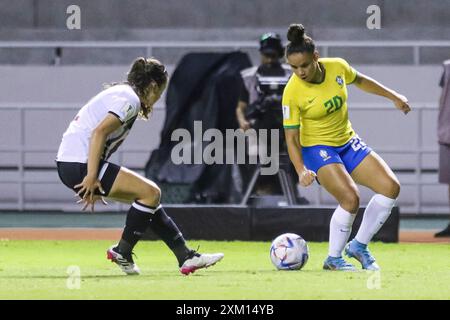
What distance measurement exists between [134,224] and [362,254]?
5.81ft

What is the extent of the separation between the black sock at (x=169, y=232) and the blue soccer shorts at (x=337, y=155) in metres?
1.18

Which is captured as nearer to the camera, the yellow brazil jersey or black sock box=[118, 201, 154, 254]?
black sock box=[118, 201, 154, 254]

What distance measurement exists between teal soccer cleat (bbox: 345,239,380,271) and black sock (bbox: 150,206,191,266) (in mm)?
1279

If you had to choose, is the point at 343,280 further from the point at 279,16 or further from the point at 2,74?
the point at 279,16

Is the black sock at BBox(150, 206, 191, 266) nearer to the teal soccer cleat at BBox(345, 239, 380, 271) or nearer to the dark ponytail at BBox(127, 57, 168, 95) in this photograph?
the dark ponytail at BBox(127, 57, 168, 95)

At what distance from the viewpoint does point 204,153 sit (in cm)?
1516

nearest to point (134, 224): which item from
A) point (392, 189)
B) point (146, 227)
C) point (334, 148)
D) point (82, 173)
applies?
point (146, 227)

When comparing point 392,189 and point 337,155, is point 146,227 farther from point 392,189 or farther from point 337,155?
point 392,189

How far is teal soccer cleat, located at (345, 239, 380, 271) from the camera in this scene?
9.52 m

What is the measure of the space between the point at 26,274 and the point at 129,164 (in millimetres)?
8216

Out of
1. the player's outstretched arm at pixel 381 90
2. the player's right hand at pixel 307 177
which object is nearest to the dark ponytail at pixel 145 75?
the player's right hand at pixel 307 177

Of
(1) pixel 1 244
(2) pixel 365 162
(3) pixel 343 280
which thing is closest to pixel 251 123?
(1) pixel 1 244

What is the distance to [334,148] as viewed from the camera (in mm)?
9531

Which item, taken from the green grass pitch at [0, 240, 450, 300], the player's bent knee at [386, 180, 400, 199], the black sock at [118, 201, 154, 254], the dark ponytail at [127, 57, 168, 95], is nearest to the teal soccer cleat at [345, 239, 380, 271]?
the green grass pitch at [0, 240, 450, 300]
